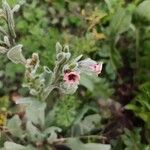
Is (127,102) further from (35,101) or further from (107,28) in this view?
(35,101)

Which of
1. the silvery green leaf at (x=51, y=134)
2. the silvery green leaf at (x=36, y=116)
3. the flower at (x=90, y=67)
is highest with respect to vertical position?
the flower at (x=90, y=67)

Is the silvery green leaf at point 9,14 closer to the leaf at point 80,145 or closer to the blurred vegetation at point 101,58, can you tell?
the blurred vegetation at point 101,58

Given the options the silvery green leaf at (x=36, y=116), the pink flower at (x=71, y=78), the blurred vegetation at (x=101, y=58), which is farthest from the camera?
the blurred vegetation at (x=101, y=58)

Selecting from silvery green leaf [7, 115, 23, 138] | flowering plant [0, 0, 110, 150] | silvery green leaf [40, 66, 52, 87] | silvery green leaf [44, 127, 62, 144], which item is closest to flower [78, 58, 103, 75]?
flowering plant [0, 0, 110, 150]

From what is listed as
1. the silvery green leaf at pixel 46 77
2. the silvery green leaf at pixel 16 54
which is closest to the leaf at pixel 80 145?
the silvery green leaf at pixel 46 77

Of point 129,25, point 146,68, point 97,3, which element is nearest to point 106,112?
point 146,68

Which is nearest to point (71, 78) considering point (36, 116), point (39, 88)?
point (39, 88)

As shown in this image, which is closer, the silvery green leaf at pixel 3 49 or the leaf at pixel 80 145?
the silvery green leaf at pixel 3 49

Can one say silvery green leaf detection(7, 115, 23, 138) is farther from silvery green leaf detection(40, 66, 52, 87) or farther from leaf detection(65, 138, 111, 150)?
Answer: silvery green leaf detection(40, 66, 52, 87)
